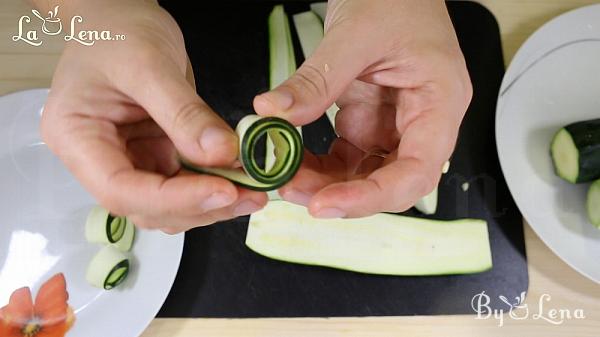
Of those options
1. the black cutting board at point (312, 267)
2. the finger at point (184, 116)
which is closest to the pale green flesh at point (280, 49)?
the black cutting board at point (312, 267)

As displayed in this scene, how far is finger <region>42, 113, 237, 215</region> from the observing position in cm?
72

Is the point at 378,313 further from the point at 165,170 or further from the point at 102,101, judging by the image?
the point at 102,101

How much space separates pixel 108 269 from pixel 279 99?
2.11 feet

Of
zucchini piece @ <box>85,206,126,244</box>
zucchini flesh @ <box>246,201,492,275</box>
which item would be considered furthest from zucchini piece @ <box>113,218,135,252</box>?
zucchini flesh @ <box>246,201,492,275</box>

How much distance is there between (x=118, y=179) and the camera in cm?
76

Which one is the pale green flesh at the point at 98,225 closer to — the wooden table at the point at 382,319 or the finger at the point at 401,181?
the wooden table at the point at 382,319

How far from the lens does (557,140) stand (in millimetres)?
1313

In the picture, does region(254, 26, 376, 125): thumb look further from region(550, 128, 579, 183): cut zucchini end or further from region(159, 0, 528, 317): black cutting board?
region(550, 128, 579, 183): cut zucchini end

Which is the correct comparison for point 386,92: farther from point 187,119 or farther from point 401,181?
point 187,119

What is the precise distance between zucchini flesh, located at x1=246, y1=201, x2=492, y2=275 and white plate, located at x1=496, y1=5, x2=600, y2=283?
18 centimetres

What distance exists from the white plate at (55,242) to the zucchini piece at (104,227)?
2.0 inches

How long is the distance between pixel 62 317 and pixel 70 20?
25.4 inches

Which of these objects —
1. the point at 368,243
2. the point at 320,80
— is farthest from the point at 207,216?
the point at 368,243

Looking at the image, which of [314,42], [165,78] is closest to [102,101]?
[165,78]
